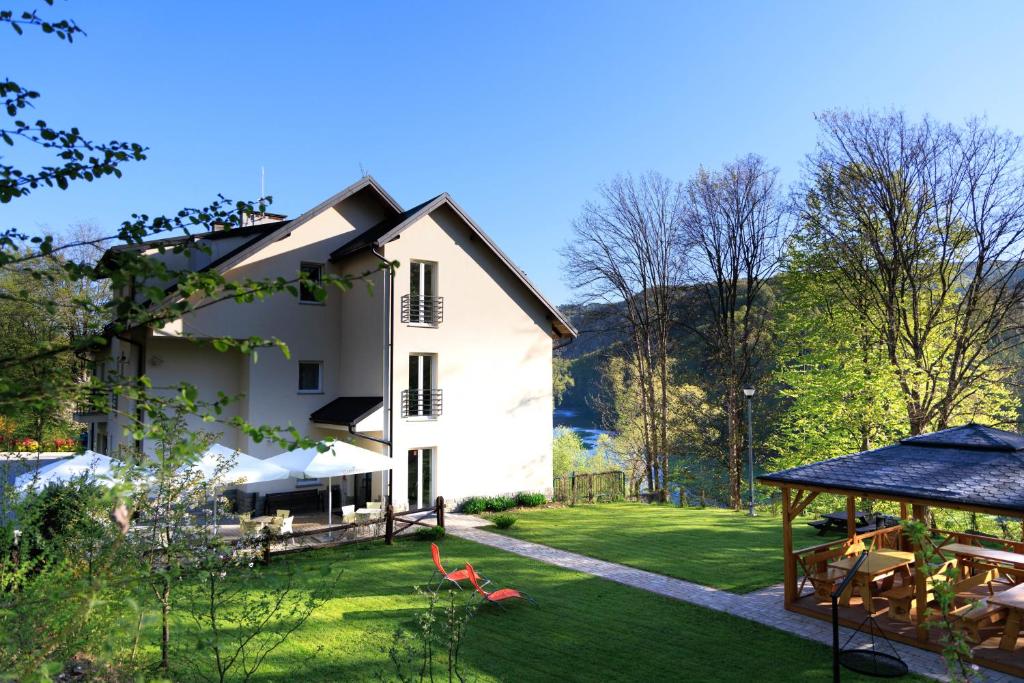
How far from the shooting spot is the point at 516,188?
25.2m

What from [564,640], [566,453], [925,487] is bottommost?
[564,640]

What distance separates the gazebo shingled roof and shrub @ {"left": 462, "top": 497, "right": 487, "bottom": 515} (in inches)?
438

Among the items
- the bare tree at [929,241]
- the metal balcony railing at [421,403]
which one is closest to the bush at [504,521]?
the metal balcony railing at [421,403]

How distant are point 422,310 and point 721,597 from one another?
1198 cm

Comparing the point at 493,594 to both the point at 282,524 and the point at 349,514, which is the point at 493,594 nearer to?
the point at 282,524

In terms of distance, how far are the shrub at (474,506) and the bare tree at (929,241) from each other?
46.8ft

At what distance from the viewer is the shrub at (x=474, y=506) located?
20.3 meters

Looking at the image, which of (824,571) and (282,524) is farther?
(282,524)

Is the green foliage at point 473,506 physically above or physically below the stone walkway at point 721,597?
above

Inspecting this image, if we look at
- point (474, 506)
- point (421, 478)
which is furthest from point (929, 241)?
point (421, 478)

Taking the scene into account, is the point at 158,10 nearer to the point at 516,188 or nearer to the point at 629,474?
the point at 516,188

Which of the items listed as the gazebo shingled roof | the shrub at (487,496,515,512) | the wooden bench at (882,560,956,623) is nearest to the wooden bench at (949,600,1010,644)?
the wooden bench at (882,560,956,623)

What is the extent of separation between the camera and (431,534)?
54.5 ft

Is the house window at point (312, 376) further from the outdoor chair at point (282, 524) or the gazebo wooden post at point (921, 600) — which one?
the gazebo wooden post at point (921, 600)
